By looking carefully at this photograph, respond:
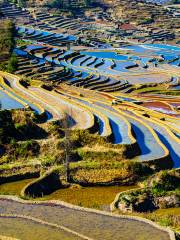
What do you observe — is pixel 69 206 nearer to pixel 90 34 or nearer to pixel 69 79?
pixel 69 79

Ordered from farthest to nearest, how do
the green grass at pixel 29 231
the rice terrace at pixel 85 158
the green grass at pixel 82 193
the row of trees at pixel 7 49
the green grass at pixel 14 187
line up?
the row of trees at pixel 7 49 < the green grass at pixel 14 187 < the green grass at pixel 82 193 < the rice terrace at pixel 85 158 < the green grass at pixel 29 231

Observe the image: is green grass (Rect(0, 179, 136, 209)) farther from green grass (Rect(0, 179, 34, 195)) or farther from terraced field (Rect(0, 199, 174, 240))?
terraced field (Rect(0, 199, 174, 240))

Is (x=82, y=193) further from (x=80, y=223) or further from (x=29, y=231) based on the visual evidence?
(x=29, y=231)

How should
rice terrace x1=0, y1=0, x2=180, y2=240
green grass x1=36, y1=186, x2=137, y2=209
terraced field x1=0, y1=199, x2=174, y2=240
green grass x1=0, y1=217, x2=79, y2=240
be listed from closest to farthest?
green grass x1=0, y1=217, x2=79, y2=240 < terraced field x1=0, y1=199, x2=174, y2=240 < rice terrace x1=0, y1=0, x2=180, y2=240 < green grass x1=36, y1=186, x2=137, y2=209

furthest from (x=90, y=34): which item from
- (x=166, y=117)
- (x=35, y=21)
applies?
(x=166, y=117)

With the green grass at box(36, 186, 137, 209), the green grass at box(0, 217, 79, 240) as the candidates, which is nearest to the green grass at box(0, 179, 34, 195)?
the green grass at box(36, 186, 137, 209)

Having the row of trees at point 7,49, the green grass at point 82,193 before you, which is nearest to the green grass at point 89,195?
the green grass at point 82,193

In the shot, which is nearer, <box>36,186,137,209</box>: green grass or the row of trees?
<box>36,186,137,209</box>: green grass

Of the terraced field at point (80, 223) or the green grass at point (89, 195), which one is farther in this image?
the green grass at point (89, 195)

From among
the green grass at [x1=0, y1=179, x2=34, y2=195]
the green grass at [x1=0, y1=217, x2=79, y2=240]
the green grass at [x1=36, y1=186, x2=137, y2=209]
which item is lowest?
the green grass at [x1=36, y1=186, x2=137, y2=209]

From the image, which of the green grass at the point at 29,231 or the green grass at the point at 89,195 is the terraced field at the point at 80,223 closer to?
the green grass at the point at 29,231

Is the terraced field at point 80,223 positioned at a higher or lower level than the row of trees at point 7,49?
higher
